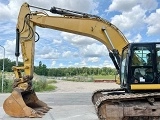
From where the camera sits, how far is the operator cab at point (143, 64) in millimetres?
9188

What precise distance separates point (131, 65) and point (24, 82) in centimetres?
406

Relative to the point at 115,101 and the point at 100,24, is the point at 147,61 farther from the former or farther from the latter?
the point at 100,24

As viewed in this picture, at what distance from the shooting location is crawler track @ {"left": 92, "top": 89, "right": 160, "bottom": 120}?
8.76m

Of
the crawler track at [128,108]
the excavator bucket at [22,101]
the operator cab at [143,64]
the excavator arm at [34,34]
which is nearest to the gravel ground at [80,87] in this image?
the excavator bucket at [22,101]

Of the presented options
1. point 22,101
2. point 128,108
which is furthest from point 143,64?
point 22,101

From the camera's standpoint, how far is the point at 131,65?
9344mm

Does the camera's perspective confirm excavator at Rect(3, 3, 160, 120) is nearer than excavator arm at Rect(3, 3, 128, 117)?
Yes

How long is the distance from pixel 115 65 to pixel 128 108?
268 centimetres

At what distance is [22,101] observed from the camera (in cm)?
1090

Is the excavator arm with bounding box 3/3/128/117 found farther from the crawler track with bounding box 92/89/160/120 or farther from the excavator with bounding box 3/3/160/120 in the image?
the crawler track with bounding box 92/89/160/120

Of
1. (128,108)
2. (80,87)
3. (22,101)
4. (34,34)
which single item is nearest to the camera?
(128,108)

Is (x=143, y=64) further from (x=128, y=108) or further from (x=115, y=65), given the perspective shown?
(x=115, y=65)

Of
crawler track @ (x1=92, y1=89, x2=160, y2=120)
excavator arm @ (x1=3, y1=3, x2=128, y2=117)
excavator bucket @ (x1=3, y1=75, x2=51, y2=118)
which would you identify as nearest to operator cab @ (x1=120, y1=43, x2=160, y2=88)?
crawler track @ (x1=92, y1=89, x2=160, y2=120)

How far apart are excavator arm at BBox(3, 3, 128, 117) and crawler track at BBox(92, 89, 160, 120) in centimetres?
233
